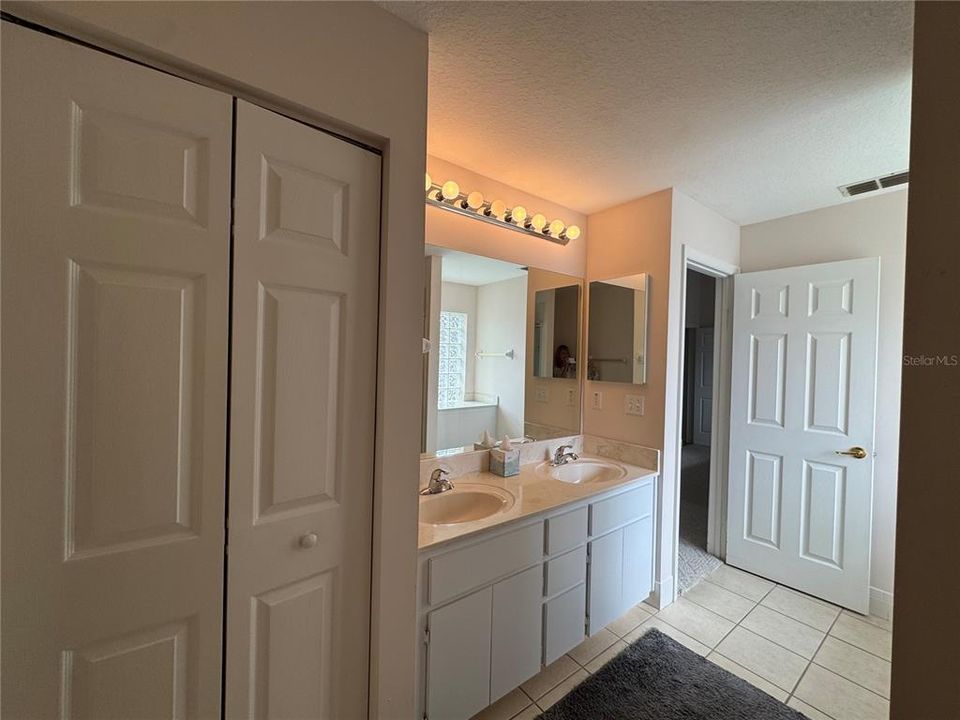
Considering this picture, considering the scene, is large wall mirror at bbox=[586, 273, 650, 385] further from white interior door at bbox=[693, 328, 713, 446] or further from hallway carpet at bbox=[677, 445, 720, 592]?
white interior door at bbox=[693, 328, 713, 446]

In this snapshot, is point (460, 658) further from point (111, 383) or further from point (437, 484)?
point (111, 383)

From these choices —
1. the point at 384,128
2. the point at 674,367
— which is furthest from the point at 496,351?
the point at 384,128

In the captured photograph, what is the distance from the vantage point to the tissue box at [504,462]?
6.51 feet

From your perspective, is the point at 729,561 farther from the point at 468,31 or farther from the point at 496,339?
the point at 468,31

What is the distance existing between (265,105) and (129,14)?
0.27 m

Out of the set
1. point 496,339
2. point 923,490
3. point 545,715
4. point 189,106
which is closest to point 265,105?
point 189,106

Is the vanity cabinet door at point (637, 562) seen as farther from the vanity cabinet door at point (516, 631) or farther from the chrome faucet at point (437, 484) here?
the chrome faucet at point (437, 484)

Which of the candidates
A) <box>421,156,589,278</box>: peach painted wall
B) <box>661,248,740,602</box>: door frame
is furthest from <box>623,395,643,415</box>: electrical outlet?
<box>421,156,589,278</box>: peach painted wall

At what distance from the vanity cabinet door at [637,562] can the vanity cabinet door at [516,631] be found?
2.12 ft

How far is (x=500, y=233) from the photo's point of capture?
2.11 metres

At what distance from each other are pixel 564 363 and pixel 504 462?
0.83m

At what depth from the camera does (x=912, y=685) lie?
1.83 feet

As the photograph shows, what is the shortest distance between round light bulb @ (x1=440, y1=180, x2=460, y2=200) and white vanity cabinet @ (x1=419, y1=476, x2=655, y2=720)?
4.86 feet

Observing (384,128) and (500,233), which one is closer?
(384,128)
